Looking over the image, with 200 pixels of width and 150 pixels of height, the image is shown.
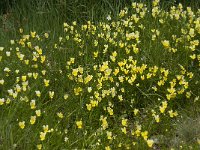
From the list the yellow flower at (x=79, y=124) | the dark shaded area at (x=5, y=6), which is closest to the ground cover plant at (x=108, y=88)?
the yellow flower at (x=79, y=124)

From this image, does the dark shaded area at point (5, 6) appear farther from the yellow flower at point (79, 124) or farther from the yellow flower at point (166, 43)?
the yellow flower at point (79, 124)

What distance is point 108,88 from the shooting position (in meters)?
3.98

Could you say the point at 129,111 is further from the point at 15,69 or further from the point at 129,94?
the point at 15,69

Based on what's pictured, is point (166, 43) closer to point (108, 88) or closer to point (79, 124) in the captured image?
point (108, 88)

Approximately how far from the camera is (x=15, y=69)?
13.8ft

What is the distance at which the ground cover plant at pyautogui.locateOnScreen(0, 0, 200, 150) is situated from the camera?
3.41 meters

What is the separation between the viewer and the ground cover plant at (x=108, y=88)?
3.41 meters

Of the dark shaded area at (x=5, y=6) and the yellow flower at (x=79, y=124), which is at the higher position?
the dark shaded area at (x=5, y=6)

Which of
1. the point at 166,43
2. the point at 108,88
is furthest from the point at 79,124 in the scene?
the point at 166,43

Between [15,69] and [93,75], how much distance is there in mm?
739

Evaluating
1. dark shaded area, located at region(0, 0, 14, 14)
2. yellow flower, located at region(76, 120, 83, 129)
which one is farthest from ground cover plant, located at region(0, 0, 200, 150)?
dark shaded area, located at region(0, 0, 14, 14)

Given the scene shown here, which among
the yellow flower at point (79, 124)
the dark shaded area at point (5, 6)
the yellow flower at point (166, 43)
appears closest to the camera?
the yellow flower at point (79, 124)

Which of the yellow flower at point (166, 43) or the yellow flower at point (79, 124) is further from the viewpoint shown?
the yellow flower at point (166, 43)

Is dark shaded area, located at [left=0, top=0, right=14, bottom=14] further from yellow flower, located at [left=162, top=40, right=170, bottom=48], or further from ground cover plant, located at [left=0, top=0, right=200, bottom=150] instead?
yellow flower, located at [left=162, top=40, right=170, bottom=48]
